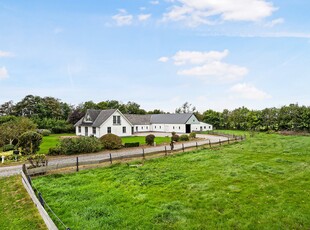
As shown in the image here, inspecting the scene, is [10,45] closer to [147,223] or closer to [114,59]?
[114,59]

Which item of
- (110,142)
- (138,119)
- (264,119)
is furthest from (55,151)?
(264,119)

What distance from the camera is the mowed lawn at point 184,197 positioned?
7.42 meters

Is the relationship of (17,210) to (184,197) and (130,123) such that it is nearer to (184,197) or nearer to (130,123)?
(184,197)

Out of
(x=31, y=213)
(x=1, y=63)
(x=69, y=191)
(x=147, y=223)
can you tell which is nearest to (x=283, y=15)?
(x=147, y=223)

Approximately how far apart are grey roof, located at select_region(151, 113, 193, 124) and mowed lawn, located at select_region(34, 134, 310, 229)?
36268 millimetres

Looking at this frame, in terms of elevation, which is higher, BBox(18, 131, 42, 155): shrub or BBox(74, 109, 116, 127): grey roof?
BBox(74, 109, 116, 127): grey roof

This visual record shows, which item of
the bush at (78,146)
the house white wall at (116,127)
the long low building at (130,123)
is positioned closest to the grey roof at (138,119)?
the long low building at (130,123)

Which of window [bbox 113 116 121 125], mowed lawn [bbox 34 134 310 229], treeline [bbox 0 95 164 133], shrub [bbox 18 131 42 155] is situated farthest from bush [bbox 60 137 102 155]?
treeline [bbox 0 95 164 133]

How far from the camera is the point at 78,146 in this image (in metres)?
23.2

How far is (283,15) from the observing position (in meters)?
17.4

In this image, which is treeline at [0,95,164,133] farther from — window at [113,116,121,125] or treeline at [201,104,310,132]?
treeline at [201,104,310,132]

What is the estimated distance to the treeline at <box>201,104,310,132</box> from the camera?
167ft

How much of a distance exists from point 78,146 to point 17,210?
48.1ft

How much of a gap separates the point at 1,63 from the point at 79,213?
24.2m
